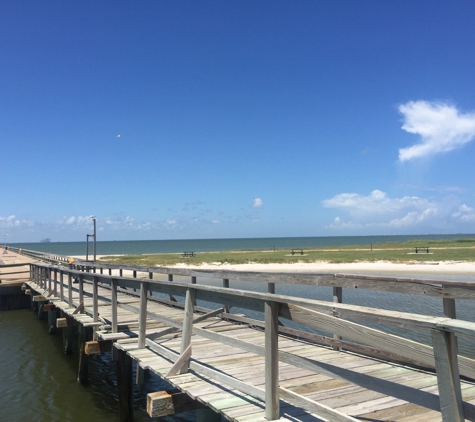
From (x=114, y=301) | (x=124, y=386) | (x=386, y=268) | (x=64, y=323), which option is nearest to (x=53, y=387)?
(x=64, y=323)

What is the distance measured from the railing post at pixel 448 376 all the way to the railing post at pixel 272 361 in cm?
160

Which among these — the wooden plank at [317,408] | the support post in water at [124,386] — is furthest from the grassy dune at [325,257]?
the wooden plank at [317,408]

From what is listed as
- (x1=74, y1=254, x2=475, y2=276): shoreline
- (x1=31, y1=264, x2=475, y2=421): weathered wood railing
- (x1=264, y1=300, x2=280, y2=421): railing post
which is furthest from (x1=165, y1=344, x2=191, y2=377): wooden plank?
(x1=74, y1=254, x2=475, y2=276): shoreline

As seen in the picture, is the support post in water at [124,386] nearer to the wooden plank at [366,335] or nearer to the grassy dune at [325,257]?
the wooden plank at [366,335]

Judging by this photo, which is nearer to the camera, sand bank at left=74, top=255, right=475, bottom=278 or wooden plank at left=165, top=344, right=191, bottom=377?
wooden plank at left=165, top=344, right=191, bottom=377

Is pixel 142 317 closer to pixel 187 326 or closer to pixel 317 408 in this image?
pixel 187 326

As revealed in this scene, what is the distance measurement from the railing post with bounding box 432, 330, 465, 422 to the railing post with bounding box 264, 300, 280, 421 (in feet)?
5.26

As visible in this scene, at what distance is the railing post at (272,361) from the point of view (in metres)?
3.83

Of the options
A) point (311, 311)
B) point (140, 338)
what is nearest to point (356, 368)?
point (311, 311)

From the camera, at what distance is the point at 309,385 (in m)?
4.79

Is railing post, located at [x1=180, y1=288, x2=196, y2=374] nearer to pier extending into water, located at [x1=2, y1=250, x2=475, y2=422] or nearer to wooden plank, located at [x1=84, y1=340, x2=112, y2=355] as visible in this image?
pier extending into water, located at [x1=2, y1=250, x2=475, y2=422]

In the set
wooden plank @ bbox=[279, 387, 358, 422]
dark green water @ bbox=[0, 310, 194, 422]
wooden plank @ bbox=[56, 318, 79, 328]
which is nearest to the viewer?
wooden plank @ bbox=[279, 387, 358, 422]

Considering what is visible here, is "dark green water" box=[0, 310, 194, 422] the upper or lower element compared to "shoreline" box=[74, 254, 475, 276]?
lower

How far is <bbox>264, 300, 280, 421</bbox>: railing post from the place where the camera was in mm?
3830
